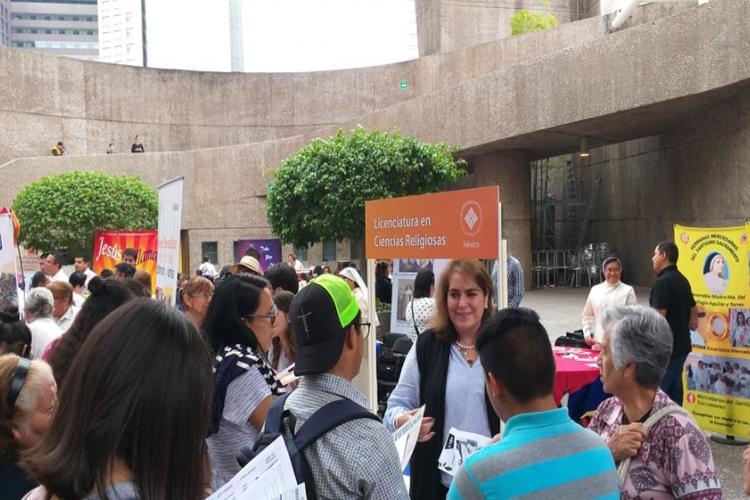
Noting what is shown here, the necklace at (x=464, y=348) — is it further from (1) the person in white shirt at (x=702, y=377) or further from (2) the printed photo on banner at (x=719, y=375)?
(1) the person in white shirt at (x=702, y=377)

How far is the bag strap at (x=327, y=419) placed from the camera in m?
1.73

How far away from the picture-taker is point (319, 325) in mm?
1912

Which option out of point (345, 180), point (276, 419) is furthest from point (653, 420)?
point (345, 180)

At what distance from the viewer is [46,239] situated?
21.9 m

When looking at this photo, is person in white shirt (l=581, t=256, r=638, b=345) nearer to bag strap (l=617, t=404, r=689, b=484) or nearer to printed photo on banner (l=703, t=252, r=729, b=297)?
printed photo on banner (l=703, t=252, r=729, b=297)

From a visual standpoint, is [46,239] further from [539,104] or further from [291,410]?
[291,410]

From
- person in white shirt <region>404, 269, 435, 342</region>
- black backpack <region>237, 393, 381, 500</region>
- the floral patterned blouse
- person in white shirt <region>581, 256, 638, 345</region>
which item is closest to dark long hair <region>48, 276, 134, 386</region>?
black backpack <region>237, 393, 381, 500</region>

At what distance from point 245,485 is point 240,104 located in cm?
3266

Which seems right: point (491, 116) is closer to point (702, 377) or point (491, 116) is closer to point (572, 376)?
point (702, 377)

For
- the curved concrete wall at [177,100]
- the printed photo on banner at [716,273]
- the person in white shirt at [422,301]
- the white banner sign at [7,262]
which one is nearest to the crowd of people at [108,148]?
Result: the curved concrete wall at [177,100]

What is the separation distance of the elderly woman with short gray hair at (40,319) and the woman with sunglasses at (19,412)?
2.66 metres

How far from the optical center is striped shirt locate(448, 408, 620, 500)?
167 centimetres

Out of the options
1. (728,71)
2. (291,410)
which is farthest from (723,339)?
(728,71)

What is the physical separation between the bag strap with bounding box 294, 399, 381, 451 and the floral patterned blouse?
99cm
